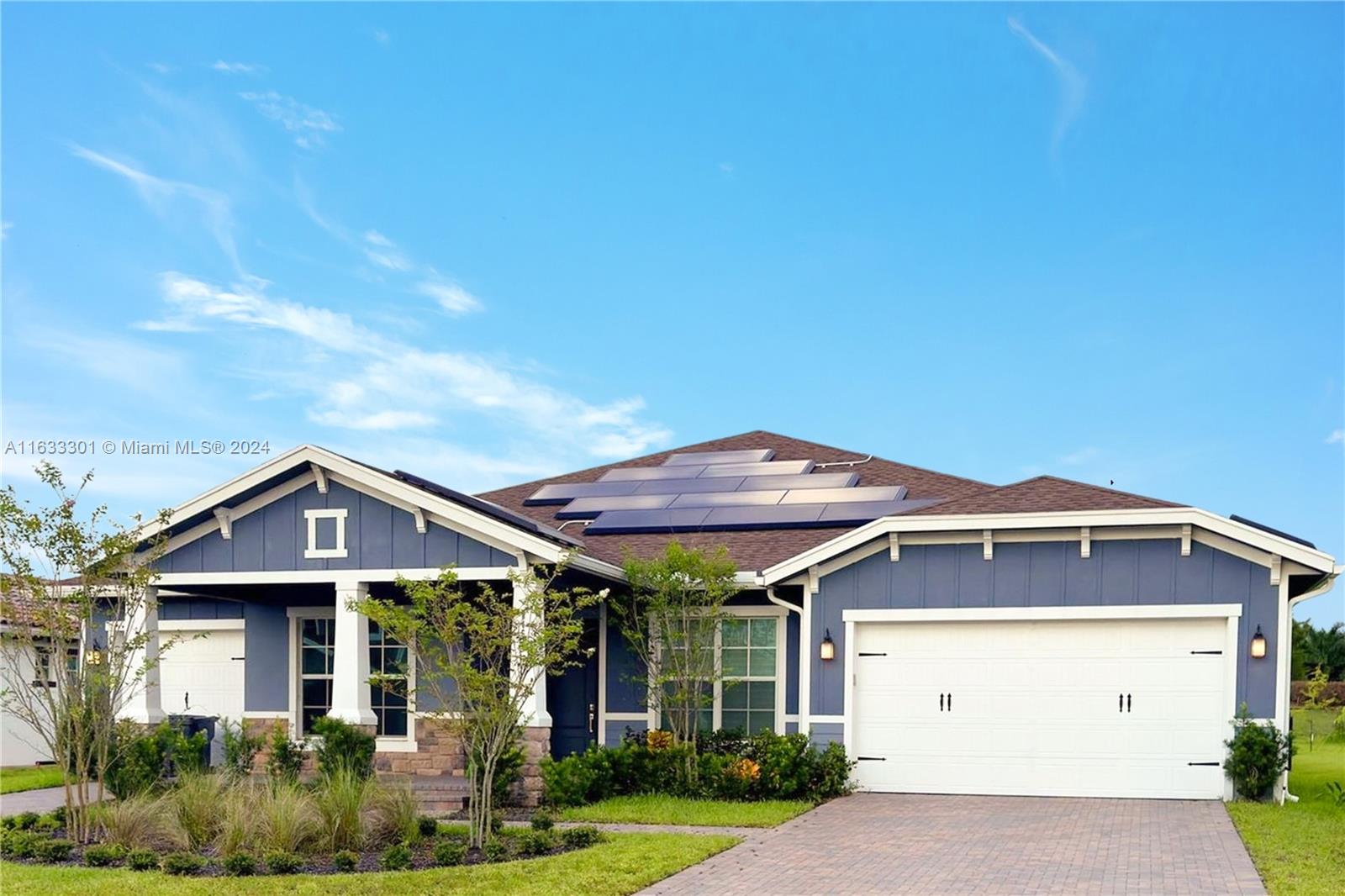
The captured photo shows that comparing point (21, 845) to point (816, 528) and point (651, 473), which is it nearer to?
point (816, 528)

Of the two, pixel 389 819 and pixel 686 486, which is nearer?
pixel 389 819

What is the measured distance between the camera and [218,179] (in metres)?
16.0

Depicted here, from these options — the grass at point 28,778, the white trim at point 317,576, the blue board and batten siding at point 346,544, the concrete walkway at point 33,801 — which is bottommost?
the grass at point 28,778

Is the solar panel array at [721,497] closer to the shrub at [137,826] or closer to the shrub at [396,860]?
the shrub at [137,826]

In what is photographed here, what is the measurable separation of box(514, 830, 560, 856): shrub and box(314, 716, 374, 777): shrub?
12.6 ft

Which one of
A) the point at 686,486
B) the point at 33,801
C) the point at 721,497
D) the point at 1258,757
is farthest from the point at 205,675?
the point at 1258,757

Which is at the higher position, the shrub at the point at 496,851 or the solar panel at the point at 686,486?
the solar panel at the point at 686,486

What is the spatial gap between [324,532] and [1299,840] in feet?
35.1

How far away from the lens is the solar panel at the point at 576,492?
19.2 metres

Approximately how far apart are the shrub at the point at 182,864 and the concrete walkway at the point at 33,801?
5.06 metres

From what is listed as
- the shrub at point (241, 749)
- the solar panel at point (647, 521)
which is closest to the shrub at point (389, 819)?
the shrub at point (241, 749)

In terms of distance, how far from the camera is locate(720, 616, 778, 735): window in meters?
14.9

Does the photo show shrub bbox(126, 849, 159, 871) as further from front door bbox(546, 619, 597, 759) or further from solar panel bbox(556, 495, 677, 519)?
solar panel bbox(556, 495, 677, 519)

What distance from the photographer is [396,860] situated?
364 inches
